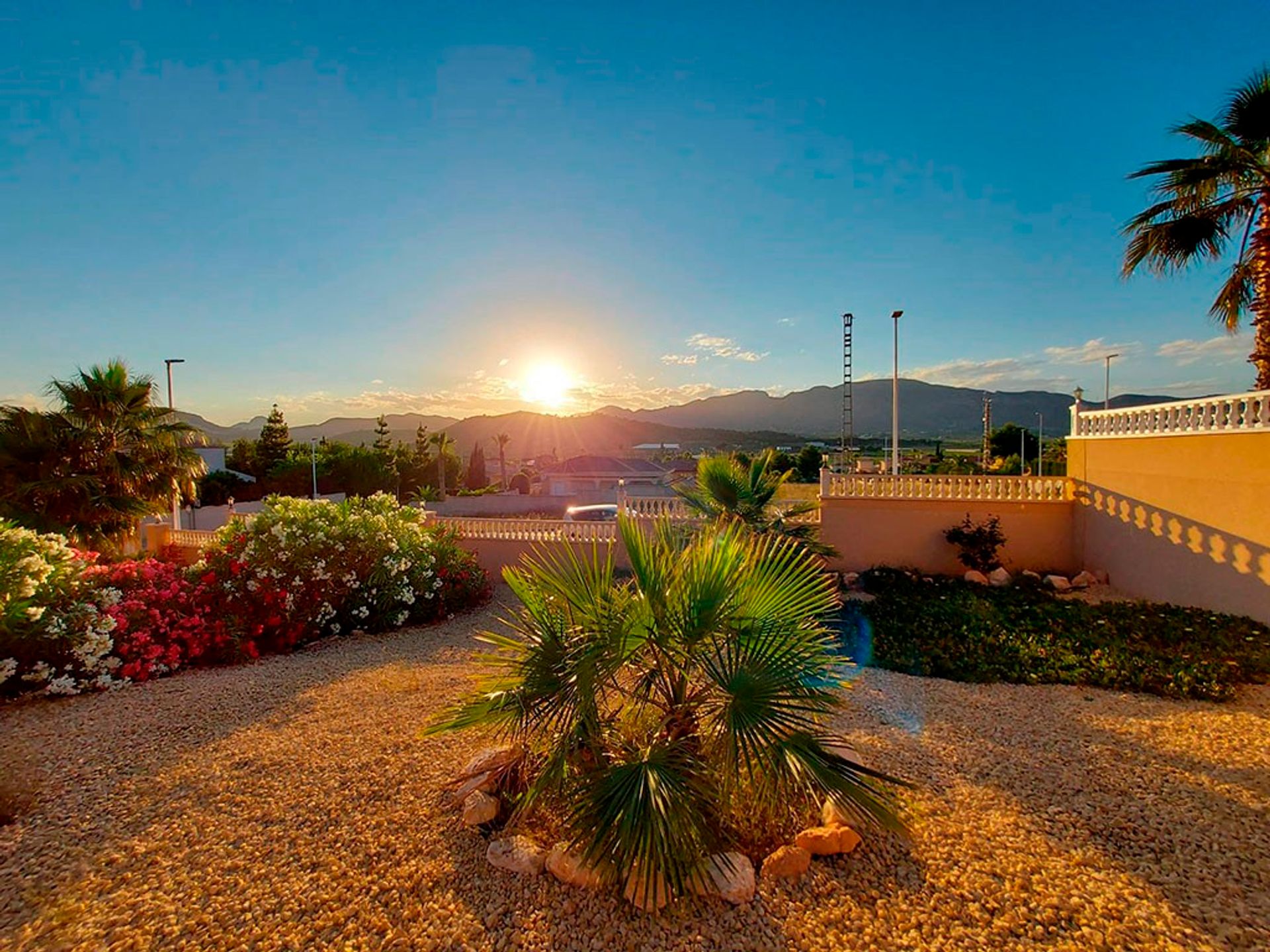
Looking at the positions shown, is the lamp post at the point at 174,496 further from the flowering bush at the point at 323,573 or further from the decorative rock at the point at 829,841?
the decorative rock at the point at 829,841

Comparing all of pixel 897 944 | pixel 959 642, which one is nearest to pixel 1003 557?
pixel 959 642

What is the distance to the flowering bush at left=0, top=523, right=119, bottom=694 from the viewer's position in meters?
4.54

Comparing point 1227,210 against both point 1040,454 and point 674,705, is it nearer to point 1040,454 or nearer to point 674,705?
point 674,705

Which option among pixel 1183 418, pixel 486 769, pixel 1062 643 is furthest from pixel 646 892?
pixel 1183 418

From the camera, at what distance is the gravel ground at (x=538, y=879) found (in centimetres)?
214

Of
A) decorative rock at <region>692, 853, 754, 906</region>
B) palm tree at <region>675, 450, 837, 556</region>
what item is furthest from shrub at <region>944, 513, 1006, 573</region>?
decorative rock at <region>692, 853, 754, 906</region>

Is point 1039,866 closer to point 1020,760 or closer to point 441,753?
point 1020,760

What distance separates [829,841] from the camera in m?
2.51

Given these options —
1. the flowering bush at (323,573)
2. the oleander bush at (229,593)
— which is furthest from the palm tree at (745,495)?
the flowering bush at (323,573)

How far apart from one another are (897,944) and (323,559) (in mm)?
6937

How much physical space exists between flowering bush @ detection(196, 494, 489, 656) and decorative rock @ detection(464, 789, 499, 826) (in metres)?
4.42

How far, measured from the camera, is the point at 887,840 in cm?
262

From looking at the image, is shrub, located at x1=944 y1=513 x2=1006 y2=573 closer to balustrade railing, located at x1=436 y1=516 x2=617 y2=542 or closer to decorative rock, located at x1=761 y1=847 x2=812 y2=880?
balustrade railing, located at x1=436 y1=516 x2=617 y2=542

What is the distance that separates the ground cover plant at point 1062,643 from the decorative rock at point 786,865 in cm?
365
